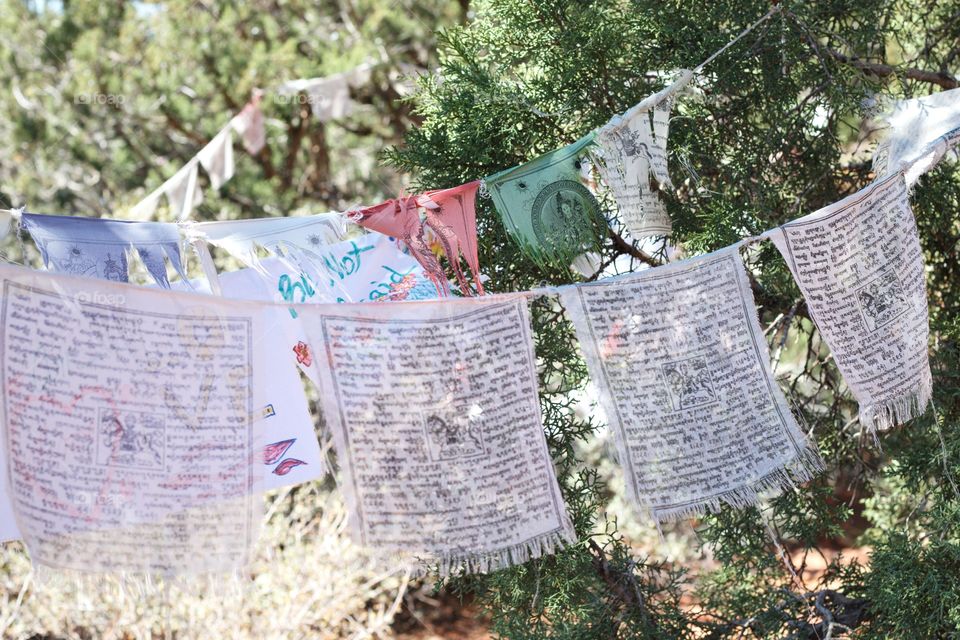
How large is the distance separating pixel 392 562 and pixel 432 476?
1.00ft

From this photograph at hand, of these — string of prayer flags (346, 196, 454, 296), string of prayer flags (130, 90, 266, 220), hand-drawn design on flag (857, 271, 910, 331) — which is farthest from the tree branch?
string of prayer flags (130, 90, 266, 220)

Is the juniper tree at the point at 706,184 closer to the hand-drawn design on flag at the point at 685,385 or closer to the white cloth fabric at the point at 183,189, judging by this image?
the hand-drawn design on flag at the point at 685,385

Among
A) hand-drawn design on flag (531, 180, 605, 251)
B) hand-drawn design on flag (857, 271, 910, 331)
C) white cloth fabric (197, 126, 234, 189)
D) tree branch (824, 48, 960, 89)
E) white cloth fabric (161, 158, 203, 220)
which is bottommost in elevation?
hand-drawn design on flag (857, 271, 910, 331)

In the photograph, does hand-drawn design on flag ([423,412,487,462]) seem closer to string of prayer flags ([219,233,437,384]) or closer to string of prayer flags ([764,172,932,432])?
string of prayer flags ([219,233,437,384])

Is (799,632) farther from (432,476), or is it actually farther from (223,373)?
(223,373)

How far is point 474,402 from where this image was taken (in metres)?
2.65

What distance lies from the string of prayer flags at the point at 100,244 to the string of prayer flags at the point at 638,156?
52.2 inches

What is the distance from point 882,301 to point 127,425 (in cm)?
224

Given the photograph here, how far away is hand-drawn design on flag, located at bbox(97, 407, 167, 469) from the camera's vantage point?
7.69 feet

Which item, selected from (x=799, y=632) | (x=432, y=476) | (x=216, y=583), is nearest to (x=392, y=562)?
(x=432, y=476)

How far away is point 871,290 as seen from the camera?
3.02 meters

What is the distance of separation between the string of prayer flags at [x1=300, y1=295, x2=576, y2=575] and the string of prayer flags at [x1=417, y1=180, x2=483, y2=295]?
0.34 meters

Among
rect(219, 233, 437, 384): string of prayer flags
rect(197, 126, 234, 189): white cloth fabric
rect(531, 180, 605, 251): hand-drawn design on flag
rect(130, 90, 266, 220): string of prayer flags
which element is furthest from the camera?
rect(197, 126, 234, 189): white cloth fabric

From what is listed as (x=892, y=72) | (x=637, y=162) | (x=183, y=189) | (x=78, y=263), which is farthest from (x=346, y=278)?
(x=183, y=189)
